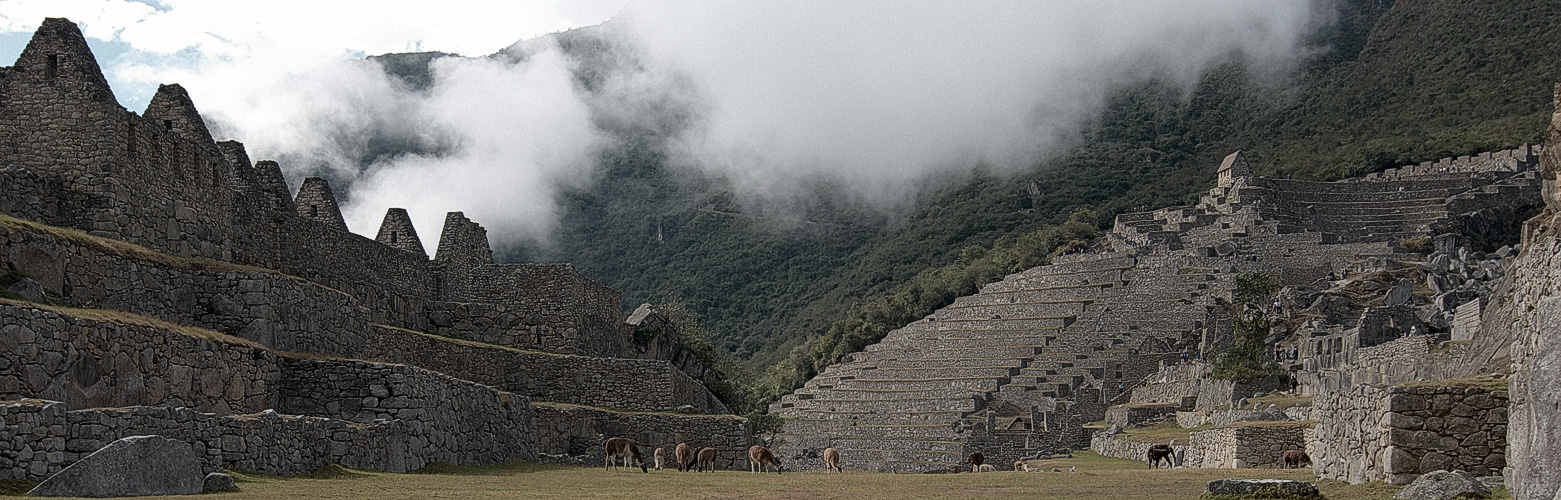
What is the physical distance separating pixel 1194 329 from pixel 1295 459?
44.9 meters

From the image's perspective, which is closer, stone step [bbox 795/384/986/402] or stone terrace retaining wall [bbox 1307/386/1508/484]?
stone terrace retaining wall [bbox 1307/386/1508/484]

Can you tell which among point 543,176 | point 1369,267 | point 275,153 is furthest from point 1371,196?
point 275,153

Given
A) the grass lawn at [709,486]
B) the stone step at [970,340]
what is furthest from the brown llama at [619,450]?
the stone step at [970,340]

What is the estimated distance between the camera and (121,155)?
797 inches

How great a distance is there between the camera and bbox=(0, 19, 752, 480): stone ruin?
51.7 ft

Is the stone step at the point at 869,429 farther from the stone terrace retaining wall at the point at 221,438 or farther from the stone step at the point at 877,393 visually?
the stone terrace retaining wall at the point at 221,438

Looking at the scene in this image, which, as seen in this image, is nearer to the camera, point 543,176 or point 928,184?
point 543,176

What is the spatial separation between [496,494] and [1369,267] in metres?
60.7

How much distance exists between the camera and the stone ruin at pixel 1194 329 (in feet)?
135

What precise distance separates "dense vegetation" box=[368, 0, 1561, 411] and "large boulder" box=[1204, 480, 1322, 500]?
61.2 m

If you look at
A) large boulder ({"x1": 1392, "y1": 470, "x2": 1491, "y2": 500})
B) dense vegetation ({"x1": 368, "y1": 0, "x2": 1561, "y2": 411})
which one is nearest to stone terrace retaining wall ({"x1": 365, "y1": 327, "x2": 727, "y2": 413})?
large boulder ({"x1": 1392, "y1": 470, "x2": 1491, "y2": 500})

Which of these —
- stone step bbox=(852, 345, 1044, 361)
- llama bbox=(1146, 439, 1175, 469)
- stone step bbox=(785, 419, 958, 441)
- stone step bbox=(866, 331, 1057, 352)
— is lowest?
stone step bbox=(785, 419, 958, 441)

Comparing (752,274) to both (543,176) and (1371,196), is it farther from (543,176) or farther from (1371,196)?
(1371,196)

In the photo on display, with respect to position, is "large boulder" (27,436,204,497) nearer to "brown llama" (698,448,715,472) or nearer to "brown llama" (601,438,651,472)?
"brown llama" (601,438,651,472)
